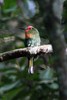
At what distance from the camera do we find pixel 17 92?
2.63m

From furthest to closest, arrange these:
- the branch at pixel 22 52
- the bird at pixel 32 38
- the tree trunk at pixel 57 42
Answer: the bird at pixel 32 38 < the branch at pixel 22 52 < the tree trunk at pixel 57 42

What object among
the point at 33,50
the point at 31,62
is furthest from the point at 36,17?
the point at 33,50

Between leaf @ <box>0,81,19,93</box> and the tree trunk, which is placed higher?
the tree trunk

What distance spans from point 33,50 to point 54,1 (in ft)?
3.29

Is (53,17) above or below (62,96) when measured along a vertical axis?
above

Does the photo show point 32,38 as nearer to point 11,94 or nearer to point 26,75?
point 26,75

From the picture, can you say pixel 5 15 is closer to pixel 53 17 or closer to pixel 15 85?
pixel 15 85

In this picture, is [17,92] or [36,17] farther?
[36,17]

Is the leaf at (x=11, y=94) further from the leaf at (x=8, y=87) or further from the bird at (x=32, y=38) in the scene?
the bird at (x=32, y=38)

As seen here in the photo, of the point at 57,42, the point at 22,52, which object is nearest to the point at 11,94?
the point at 22,52

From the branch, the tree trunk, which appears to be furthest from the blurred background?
the tree trunk

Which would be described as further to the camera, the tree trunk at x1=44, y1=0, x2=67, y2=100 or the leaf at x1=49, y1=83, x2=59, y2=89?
the leaf at x1=49, y1=83, x2=59, y2=89

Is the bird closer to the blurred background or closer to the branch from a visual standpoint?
the blurred background

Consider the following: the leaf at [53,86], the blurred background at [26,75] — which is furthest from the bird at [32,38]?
the leaf at [53,86]
